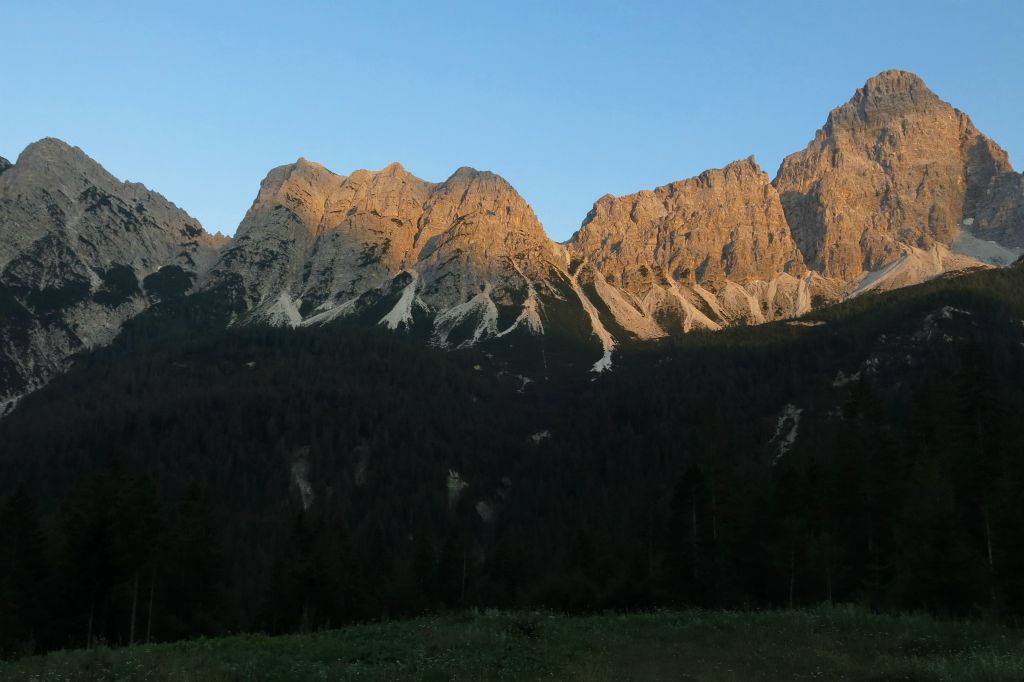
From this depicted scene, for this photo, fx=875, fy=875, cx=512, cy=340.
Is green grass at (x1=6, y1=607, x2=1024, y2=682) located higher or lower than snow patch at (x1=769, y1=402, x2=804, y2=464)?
lower

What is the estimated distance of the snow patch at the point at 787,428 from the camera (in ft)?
578

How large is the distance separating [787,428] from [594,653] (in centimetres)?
16156

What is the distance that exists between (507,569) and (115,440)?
128550 mm

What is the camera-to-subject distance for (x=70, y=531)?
186 ft

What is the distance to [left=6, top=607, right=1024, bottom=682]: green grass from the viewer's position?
27.2 metres

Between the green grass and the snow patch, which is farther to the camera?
the snow patch

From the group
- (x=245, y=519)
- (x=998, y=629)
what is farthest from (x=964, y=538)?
(x=245, y=519)

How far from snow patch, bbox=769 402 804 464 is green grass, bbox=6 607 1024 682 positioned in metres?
145

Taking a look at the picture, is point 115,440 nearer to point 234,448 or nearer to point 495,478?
point 234,448

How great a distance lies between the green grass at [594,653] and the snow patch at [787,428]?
475 ft

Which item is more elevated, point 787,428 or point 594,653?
point 787,428

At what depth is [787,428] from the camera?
602 feet

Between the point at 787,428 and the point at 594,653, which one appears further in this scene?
the point at 787,428

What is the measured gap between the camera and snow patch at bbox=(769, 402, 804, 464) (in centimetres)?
17616
